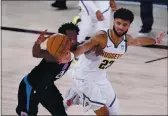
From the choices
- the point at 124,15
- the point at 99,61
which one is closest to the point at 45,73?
the point at 124,15

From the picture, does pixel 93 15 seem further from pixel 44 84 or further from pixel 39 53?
pixel 39 53

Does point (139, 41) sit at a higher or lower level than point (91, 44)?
lower

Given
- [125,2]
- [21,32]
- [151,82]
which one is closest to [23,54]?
[21,32]

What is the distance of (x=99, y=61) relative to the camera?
255 cm

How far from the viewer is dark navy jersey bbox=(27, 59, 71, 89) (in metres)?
1.98

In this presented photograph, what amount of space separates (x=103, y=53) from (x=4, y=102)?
1.25 metres

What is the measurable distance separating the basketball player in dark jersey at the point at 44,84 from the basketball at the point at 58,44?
0.13ft

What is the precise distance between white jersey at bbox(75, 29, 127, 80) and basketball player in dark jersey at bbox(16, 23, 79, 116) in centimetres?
38

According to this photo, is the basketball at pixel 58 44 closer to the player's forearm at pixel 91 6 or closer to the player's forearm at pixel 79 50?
the player's forearm at pixel 79 50

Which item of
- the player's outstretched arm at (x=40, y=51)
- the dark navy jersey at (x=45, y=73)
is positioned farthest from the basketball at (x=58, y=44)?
the dark navy jersey at (x=45, y=73)

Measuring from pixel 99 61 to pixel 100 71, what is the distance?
11cm

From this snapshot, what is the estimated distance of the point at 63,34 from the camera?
72.1 inches

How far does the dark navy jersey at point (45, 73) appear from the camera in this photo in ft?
6.48

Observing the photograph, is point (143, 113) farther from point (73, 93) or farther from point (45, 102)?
point (45, 102)
